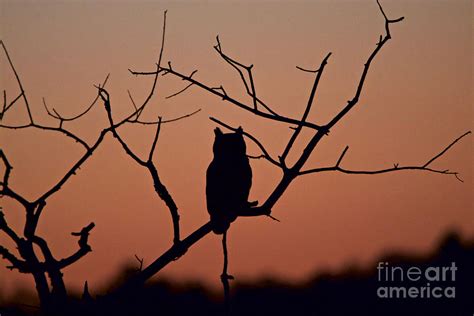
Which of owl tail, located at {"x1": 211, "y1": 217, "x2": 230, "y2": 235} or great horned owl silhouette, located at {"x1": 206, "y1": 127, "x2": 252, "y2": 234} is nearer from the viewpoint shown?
owl tail, located at {"x1": 211, "y1": 217, "x2": 230, "y2": 235}

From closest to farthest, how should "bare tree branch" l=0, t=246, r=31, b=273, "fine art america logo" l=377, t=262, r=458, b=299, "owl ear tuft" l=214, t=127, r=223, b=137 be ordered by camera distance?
"bare tree branch" l=0, t=246, r=31, b=273 < "owl ear tuft" l=214, t=127, r=223, b=137 < "fine art america logo" l=377, t=262, r=458, b=299

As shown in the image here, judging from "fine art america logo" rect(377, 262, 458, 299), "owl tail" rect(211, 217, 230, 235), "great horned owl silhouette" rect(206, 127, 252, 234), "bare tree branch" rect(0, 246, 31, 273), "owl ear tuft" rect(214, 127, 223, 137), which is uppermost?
"fine art america logo" rect(377, 262, 458, 299)

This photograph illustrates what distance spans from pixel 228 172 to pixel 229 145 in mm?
266

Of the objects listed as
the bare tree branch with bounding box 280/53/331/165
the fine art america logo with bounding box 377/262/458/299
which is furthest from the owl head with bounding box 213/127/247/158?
the fine art america logo with bounding box 377/262/458/299

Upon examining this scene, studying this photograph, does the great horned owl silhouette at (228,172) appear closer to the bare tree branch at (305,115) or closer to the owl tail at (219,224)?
the owl tail at (219,224)

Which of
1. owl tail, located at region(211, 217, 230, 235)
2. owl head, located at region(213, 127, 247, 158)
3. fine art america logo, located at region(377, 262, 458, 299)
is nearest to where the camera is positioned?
owl tail, located at region(211, 217, 230, 235)

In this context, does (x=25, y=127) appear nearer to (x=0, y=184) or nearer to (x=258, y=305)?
(x=0, y=184)

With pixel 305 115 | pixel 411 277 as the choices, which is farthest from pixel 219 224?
pixel 411 277

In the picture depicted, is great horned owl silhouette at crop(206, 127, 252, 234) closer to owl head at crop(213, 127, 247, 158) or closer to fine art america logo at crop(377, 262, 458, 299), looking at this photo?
owl head at crop(213, 127, 247, 158)

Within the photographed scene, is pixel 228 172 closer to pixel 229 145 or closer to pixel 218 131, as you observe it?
pixel 229 145

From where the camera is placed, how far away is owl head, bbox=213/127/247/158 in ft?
28.3

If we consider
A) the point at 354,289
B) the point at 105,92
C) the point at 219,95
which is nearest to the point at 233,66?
→ the point at 219,95

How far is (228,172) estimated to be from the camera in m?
8.77

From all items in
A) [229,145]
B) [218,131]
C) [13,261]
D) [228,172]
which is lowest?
[13,261]
